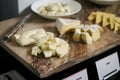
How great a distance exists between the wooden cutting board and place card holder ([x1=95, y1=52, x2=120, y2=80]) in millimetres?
48

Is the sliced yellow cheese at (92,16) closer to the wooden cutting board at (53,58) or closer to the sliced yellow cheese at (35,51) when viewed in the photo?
the wooden cutting board at (53,58)

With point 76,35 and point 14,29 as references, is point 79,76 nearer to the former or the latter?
point 76,35

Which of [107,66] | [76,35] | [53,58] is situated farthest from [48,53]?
[107,66]

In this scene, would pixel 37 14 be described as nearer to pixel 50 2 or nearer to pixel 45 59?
pixel 50 2

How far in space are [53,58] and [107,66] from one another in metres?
0.21

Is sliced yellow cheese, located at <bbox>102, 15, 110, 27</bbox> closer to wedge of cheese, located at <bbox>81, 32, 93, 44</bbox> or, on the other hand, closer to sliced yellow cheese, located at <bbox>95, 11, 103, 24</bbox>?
sliced yellow cheese, located at <bbox>95, 11, 103, 24</bbox>

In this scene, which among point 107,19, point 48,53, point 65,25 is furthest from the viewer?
point 107,19

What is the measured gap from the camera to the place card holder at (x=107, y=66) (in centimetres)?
77

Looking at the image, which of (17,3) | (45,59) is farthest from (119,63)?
(17,3)

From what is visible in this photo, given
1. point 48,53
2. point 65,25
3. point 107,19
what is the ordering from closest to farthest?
point 48,53 → point 65,25 → point 107,19

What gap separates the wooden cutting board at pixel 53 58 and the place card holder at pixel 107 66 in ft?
0.16

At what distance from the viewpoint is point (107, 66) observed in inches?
31.4

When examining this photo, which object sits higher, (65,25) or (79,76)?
(65,25)

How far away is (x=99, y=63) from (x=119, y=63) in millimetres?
141
